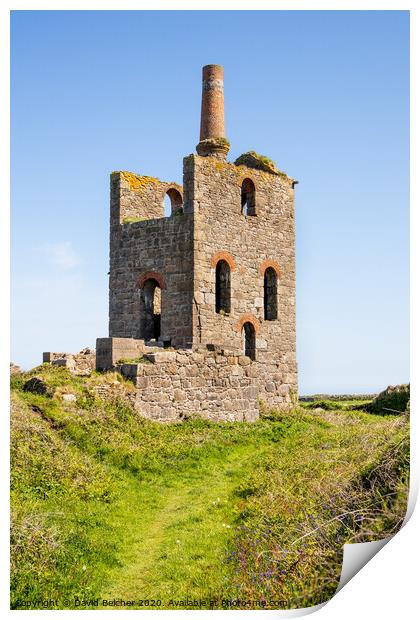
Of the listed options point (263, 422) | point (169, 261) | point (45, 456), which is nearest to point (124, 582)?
point (45, 456)

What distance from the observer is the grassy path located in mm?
7469

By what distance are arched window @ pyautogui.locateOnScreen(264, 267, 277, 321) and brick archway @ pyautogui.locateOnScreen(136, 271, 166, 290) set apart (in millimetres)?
4110

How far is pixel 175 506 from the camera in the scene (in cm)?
1054

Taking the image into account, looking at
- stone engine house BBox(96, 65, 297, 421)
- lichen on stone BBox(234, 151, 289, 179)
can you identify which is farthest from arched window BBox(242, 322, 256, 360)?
lichen on stone BBox(234, 151, 289, 179)

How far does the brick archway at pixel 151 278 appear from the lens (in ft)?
66.1

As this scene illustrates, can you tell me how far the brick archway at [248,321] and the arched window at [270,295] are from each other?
3.31ft

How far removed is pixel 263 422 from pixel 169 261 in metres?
5.34

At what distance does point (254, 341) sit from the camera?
71.8 feet

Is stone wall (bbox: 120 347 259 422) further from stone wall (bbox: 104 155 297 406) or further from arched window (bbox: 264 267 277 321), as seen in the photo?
arched window (bbox: 264 267 277 321)

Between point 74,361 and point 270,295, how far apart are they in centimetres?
889

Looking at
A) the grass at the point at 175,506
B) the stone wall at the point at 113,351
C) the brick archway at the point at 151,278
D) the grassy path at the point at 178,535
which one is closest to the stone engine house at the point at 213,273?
the brick archway at the point at 151,278

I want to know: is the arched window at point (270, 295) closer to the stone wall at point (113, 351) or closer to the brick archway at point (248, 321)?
the brick archway at point (248, 321)

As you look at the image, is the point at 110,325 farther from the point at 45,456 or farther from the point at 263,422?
the point at 45,456

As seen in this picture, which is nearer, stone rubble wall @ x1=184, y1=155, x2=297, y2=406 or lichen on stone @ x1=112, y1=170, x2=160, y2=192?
stone rubble wall @ x1=184, y1=155, x2=297, y2=406
